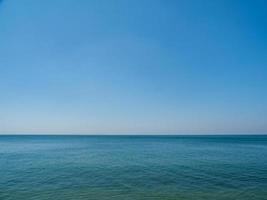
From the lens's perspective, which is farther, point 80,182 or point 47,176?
point 47,176

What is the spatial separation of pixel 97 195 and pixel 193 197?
6.18m

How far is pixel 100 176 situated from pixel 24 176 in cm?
711

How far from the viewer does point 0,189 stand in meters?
15.2

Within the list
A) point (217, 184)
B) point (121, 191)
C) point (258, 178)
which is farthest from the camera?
point (258, 178)

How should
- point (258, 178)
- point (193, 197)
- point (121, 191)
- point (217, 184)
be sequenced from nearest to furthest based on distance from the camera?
point (193, 197) → point (121, 191) → point (217, 184) → point (258, 178)

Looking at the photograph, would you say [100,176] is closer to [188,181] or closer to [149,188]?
[149,188]

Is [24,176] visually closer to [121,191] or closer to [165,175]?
[121,191]

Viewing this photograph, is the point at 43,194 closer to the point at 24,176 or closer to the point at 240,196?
the point at 24,176

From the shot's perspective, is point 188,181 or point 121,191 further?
point 188,181

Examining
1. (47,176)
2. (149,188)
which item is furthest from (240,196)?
(47,176)

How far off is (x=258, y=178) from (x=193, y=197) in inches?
389

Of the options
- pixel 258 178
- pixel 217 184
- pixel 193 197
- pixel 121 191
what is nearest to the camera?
pixel 193 197

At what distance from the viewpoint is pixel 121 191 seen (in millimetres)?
14586

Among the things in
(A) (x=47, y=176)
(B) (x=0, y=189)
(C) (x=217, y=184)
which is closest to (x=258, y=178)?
(C) (x=217, y=184)
